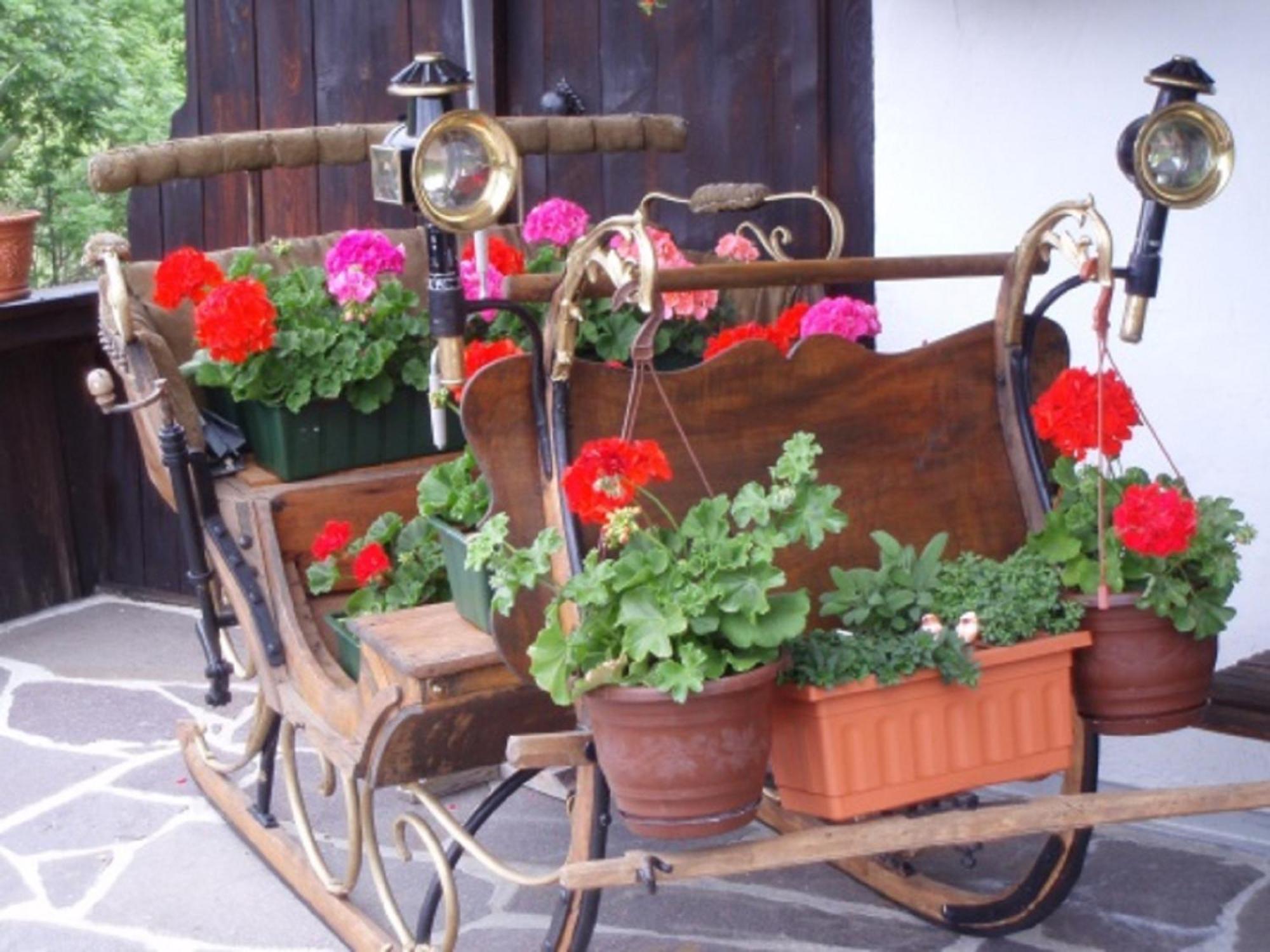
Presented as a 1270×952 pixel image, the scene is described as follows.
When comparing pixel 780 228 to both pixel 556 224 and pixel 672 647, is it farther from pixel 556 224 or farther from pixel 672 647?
pixel 672 647

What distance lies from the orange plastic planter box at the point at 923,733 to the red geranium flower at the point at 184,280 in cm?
177

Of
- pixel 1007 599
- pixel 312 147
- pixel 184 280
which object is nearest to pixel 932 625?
pixel 1007 599

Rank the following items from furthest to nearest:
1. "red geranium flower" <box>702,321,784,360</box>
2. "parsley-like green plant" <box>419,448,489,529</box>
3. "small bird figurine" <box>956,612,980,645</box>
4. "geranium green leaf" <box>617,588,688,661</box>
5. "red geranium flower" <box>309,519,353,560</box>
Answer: "red geranium flower" <box>309,519,353,560</box>
"red geranium flower" <box>702,321,784,360</box>
"parsley-like green plant" <box>419,448,489,529</box>
"small bird figurine" <box>956,612,980,645</box>
"geranium green leaf" <box>617,588,688,661</box>

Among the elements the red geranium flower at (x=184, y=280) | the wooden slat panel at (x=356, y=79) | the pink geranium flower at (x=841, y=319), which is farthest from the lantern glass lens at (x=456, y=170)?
the wooden slat panel at (x=356, y=79)

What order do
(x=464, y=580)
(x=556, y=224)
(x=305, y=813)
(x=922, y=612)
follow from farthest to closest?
(x=556, y=224)
(x=305, y=813)
(x=464, y=580)
(x=922, y=612)

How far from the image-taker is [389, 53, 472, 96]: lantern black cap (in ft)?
9.89

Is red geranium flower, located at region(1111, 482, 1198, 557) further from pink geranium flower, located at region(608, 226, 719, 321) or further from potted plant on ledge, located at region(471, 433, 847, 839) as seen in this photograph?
pink geranium flower, located at region(608, 226, 719, 321)

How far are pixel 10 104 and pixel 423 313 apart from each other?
6191 millimetres

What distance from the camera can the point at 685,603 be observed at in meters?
2.67

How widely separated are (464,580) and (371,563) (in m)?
0.51

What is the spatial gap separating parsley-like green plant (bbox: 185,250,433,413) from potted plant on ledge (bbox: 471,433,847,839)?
1.35 metres

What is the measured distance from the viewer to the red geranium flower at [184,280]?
402 cm

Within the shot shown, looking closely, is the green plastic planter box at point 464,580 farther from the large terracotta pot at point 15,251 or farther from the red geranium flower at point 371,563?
the large terracotta pot at point 15,251

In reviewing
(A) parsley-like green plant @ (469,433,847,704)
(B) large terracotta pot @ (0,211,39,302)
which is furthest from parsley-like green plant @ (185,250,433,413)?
(B) large terracotta pot @ (0,211,39,302)
